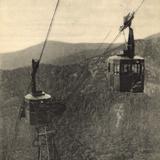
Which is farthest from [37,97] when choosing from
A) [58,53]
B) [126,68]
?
[126,68]

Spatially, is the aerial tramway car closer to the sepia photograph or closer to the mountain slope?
the sepia photograph

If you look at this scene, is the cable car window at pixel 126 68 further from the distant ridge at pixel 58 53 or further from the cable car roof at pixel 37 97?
the cable car roof at pixel 37 97

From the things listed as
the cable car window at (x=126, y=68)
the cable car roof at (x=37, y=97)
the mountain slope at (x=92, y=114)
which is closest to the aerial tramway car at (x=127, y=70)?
the cable car window at (x=126, y=68)

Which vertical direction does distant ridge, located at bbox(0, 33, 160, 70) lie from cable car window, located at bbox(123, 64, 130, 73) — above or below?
above

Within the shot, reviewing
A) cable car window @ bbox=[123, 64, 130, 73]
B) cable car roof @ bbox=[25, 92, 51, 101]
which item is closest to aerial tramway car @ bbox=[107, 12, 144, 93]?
cable car window @ bbox=[123, 64, 130, 73]

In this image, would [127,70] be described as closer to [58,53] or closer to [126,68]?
[126,68]

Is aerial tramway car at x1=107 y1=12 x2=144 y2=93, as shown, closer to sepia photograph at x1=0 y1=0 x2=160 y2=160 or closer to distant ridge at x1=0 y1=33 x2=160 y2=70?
sepia photograph at x1=0 y1=0 x2=160 y2=160

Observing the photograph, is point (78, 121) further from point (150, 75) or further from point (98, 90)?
point (150, 75)

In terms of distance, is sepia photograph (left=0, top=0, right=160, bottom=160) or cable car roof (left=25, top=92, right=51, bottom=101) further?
sepia photograph (left=0, top=0, right=160, bottom=160)
